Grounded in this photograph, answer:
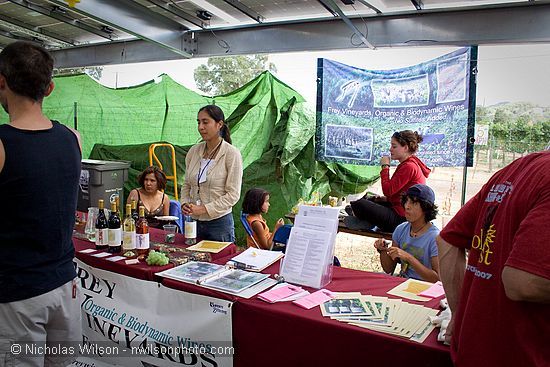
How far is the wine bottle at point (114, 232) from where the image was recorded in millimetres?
2285

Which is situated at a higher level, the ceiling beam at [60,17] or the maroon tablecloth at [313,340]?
the ceiling beam at [60,17]

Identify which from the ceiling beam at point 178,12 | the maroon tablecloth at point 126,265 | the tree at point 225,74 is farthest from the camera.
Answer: the tree at point 225,74

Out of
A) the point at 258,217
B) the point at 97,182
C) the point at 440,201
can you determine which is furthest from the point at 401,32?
the point at 97,182

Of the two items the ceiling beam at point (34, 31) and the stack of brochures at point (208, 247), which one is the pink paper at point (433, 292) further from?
the ceiling beam at point (34, 31)

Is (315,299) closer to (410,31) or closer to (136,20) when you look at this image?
(410,31)

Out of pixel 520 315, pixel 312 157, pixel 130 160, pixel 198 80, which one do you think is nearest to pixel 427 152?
pixel 312 157

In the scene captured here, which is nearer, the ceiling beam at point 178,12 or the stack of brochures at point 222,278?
the stack of brochures at point 222,278

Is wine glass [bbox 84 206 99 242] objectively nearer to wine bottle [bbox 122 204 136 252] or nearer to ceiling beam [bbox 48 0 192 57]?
wine bottle [bbox 122 204 136 252]

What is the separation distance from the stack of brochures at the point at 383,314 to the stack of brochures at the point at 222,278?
1.10ft

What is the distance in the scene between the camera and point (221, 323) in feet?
5.94

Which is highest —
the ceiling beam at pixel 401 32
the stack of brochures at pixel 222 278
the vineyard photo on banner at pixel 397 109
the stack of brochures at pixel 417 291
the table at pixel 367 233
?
the ceiling beam at pixel 401 32

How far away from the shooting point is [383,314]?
1611mm

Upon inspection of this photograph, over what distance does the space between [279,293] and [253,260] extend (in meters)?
0.45

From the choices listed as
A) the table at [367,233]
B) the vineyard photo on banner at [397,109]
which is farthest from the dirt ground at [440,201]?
the table at [367,233]
